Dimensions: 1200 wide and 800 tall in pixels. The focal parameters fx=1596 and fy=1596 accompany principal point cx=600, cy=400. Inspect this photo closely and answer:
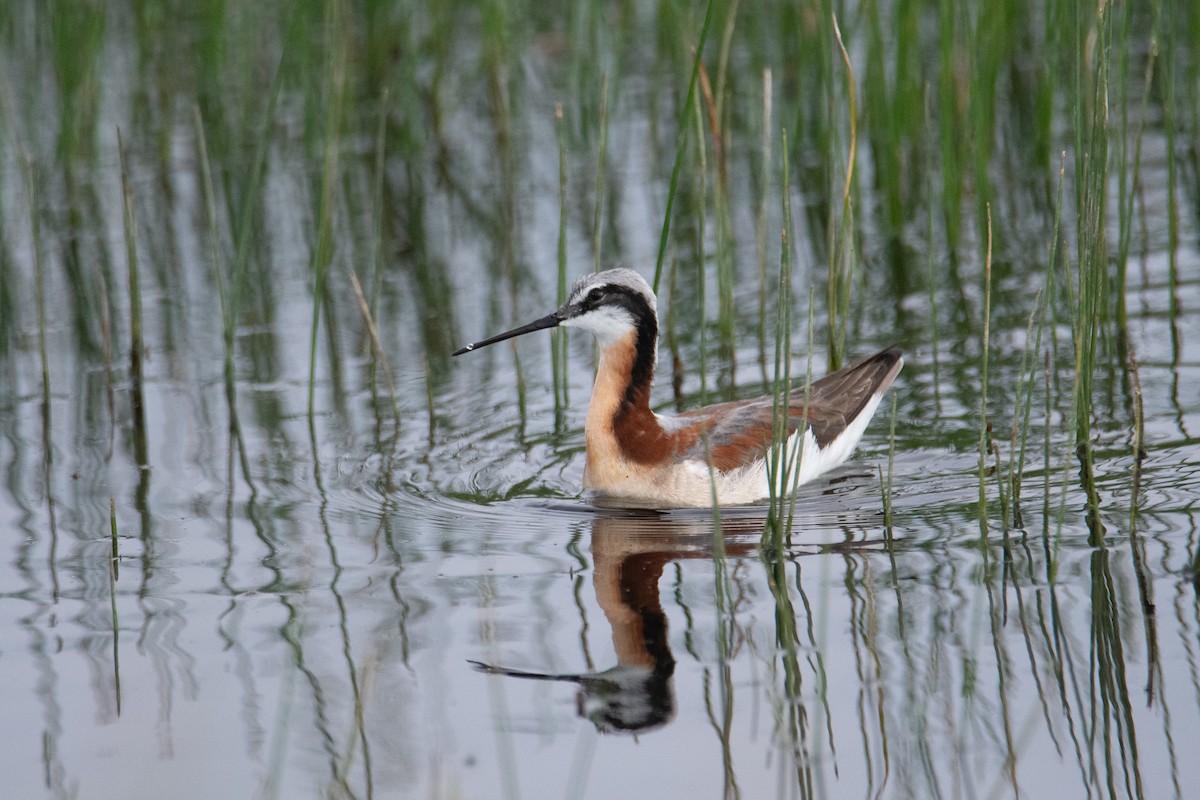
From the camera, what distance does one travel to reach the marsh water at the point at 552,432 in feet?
16.5

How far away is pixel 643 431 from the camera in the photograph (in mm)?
7656

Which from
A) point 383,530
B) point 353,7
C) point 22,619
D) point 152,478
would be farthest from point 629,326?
point 353,7

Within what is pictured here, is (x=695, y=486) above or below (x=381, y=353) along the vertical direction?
below

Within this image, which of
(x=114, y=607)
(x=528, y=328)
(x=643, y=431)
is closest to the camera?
(x=114, y=607)

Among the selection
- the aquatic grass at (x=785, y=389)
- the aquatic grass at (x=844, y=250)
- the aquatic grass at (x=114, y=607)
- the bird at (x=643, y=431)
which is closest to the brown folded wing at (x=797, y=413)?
the bird at (x=643, y=431)

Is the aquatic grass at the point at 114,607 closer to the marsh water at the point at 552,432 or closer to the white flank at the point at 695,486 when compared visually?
the marsh water at the point at 552,432

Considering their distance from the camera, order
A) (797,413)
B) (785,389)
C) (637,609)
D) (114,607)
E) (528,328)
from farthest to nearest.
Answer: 1. (797,413)
2. (528,328)
3. (637,609)
4. (114,607)
5. (785,389)

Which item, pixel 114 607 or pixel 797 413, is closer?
pixel 114 607

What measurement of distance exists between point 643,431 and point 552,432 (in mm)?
948

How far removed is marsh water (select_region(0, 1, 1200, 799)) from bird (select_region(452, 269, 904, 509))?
9.6 inches

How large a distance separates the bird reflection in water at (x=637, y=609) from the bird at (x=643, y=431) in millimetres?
297

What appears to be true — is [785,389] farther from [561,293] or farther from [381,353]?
[381,353]

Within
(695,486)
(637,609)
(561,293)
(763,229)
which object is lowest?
(637,609)

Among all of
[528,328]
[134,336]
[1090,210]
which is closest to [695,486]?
[528,328]
